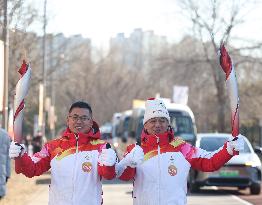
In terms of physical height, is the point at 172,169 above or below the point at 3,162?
above

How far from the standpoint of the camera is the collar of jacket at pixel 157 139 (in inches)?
280

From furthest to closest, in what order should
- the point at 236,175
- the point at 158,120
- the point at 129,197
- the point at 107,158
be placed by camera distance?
the point at 236,175, the point at 129,197, the point at 158,120, the point at 107,158

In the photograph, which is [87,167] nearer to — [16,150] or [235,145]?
[16,150]

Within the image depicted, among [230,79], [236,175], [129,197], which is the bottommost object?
[129,197]

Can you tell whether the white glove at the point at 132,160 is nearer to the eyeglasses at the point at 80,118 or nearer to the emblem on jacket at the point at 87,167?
the emblem on jacket at the point at 87,167

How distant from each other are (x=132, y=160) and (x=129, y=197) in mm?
12453

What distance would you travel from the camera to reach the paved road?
17.7 m

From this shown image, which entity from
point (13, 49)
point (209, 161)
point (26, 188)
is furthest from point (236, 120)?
point (13, 49)

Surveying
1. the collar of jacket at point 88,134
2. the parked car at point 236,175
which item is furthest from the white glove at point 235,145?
the parked car at point 236,175

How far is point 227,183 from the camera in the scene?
63.7 feet

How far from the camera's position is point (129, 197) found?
1922cm

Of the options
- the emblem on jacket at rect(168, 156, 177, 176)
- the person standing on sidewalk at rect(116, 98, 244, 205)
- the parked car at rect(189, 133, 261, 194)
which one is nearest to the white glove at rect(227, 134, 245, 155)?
the person standing on sidewalk at rect(116, 98, 244, 205)

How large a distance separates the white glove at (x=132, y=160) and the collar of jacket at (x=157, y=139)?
5.7 inches

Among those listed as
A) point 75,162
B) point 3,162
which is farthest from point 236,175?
point 75,162
